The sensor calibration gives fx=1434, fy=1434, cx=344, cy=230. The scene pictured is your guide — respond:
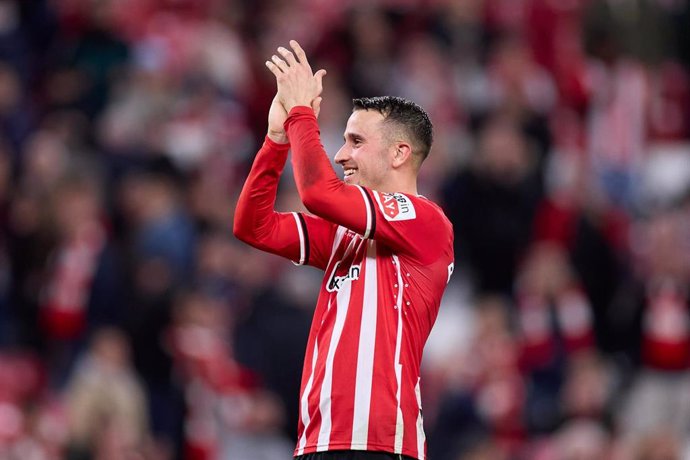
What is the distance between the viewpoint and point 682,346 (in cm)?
1089

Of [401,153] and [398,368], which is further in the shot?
[401,153]

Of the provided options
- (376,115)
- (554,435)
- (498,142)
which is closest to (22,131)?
(498,142)

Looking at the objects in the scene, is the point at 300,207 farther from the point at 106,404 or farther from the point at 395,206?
the point at 395,206

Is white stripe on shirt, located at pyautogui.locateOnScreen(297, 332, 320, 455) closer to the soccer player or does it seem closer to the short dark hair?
the soccer player

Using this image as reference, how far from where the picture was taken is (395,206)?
5.23 m

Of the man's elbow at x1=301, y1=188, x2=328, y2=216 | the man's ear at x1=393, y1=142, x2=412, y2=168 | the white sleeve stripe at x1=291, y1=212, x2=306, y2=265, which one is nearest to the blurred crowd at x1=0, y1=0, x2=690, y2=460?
the white sleeve stripe at x1=291, y1=212, x2=306, y2=265

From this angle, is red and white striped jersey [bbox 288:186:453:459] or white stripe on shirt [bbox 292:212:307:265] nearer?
red and white striped jersey [bbox 288:186:453:459]

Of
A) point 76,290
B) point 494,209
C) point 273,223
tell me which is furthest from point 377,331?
point 494,209

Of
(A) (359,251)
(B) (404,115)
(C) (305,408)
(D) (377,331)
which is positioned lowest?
(C) (305,408)

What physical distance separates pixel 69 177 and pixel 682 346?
483cm

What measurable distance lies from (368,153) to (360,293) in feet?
1.77

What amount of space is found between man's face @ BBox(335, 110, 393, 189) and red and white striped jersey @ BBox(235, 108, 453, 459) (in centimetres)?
14

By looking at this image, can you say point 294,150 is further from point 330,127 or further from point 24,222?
point 330,127

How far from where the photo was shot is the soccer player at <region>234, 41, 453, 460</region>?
5125 millimetres
